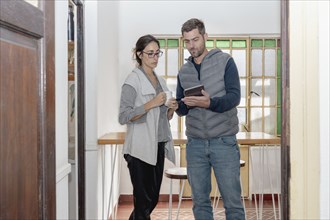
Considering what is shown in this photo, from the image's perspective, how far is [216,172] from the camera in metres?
2.33

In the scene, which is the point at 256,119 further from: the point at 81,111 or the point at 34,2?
the point at 34,2

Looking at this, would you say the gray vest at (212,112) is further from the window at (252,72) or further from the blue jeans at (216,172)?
the window at (252,72)

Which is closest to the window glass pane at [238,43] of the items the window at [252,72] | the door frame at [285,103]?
the window at [252,72]

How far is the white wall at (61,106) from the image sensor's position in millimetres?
1752

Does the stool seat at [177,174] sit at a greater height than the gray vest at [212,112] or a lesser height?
lesser

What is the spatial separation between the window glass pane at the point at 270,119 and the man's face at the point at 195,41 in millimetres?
2866

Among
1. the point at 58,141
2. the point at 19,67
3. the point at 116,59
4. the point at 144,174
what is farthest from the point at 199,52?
the point at 116,59

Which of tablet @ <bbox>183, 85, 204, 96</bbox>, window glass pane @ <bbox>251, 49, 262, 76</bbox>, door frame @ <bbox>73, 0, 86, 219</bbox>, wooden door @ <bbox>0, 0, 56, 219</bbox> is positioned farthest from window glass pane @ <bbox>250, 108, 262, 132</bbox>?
wooden door @ <bbox>0, 0, 56, 219</bbox>

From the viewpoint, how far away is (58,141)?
176 centimetres

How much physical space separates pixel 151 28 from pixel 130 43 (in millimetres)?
291

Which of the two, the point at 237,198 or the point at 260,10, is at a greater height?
the point at 260,10

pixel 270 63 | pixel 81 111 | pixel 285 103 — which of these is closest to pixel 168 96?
pixel 81 111

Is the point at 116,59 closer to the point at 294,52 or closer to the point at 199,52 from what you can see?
the point at 199,52

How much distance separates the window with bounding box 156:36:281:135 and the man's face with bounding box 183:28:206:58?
2.65m
